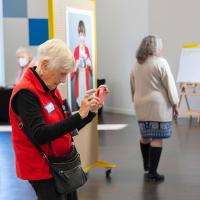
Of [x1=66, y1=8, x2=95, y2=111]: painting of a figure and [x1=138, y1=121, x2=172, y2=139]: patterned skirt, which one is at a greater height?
[x1=66, y1=8, x2=95, y2=111]: painting of a figure

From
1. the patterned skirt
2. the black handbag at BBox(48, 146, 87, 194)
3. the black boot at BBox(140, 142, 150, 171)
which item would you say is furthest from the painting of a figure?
the black handbag at BBox(48, 146, 87, 194)

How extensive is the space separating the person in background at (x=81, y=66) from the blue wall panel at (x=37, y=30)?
17.4 feet

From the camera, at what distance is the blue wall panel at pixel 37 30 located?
30.9 feet

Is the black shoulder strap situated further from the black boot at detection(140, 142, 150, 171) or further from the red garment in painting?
the black boot at detection(140, 142, 150, 171)

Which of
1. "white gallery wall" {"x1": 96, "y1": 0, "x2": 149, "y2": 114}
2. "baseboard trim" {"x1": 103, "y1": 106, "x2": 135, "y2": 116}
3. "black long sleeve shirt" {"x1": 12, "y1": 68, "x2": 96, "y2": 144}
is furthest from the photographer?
"baseboard trim" {"x1": 103, "y1": 106, "x2": 135, "y2": 116}

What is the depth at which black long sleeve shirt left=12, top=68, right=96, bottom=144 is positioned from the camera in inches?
73.2

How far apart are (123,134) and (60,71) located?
5.33m

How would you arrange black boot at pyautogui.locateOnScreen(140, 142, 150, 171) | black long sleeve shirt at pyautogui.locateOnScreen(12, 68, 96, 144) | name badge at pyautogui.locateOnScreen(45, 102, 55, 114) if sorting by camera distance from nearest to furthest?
black long sleeve shirt at pyautogui.locateOnScreen(12, 68, 96, 144)
name badge at pyautogui.locateOnScreen(45, 102, 55, 114)
black boot at pyautogui.locateOnScreen(140, 142, 150, 171)

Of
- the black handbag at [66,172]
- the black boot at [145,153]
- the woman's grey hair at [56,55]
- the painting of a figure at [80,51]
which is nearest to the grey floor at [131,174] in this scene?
the black boot at [145,153]

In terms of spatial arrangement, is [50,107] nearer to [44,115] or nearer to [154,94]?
[44,115]

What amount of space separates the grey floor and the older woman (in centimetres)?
30

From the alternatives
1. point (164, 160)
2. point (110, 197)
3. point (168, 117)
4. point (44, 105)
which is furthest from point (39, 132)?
point (164, 160)

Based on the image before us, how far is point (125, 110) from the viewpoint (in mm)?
9742

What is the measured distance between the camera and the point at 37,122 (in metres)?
1.87
